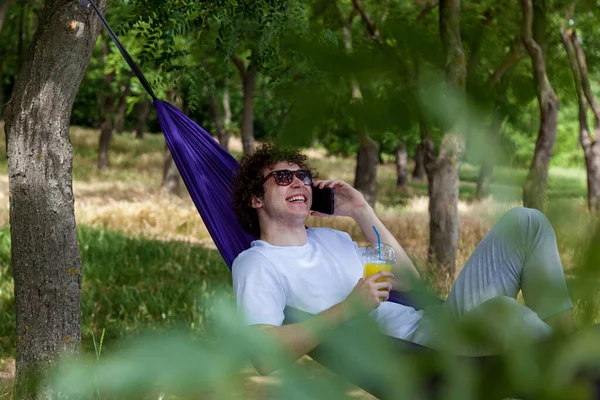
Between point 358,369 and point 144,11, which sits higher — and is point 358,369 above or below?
below

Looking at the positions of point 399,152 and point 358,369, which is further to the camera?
point 399,152

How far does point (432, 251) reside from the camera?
6.20 metres

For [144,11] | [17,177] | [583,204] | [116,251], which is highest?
[144,11]

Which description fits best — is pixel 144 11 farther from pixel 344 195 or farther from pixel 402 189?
pixel 402 189

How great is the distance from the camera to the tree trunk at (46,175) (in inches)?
110

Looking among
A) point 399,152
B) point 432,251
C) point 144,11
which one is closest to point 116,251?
point 432,251

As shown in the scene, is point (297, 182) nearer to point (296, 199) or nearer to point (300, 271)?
point (296, 199)

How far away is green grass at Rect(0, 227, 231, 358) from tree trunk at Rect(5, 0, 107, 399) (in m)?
0.98

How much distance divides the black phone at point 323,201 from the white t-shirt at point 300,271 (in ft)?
0.28

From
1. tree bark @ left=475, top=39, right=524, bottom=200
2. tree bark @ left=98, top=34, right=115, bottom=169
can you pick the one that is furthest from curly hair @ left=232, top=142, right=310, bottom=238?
tree bark @ left=98, top=34, right=115, bottom=169

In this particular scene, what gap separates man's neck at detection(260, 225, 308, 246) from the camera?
105 inches

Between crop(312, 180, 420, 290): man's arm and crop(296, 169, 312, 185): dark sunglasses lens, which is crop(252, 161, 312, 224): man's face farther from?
crop(312, 180, 420, 290): man's arm

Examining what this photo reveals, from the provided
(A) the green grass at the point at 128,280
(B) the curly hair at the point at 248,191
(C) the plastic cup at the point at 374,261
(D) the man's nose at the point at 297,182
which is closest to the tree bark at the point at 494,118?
(C) the plastic cup at the point at 374,261

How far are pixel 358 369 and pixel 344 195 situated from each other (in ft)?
8.55
